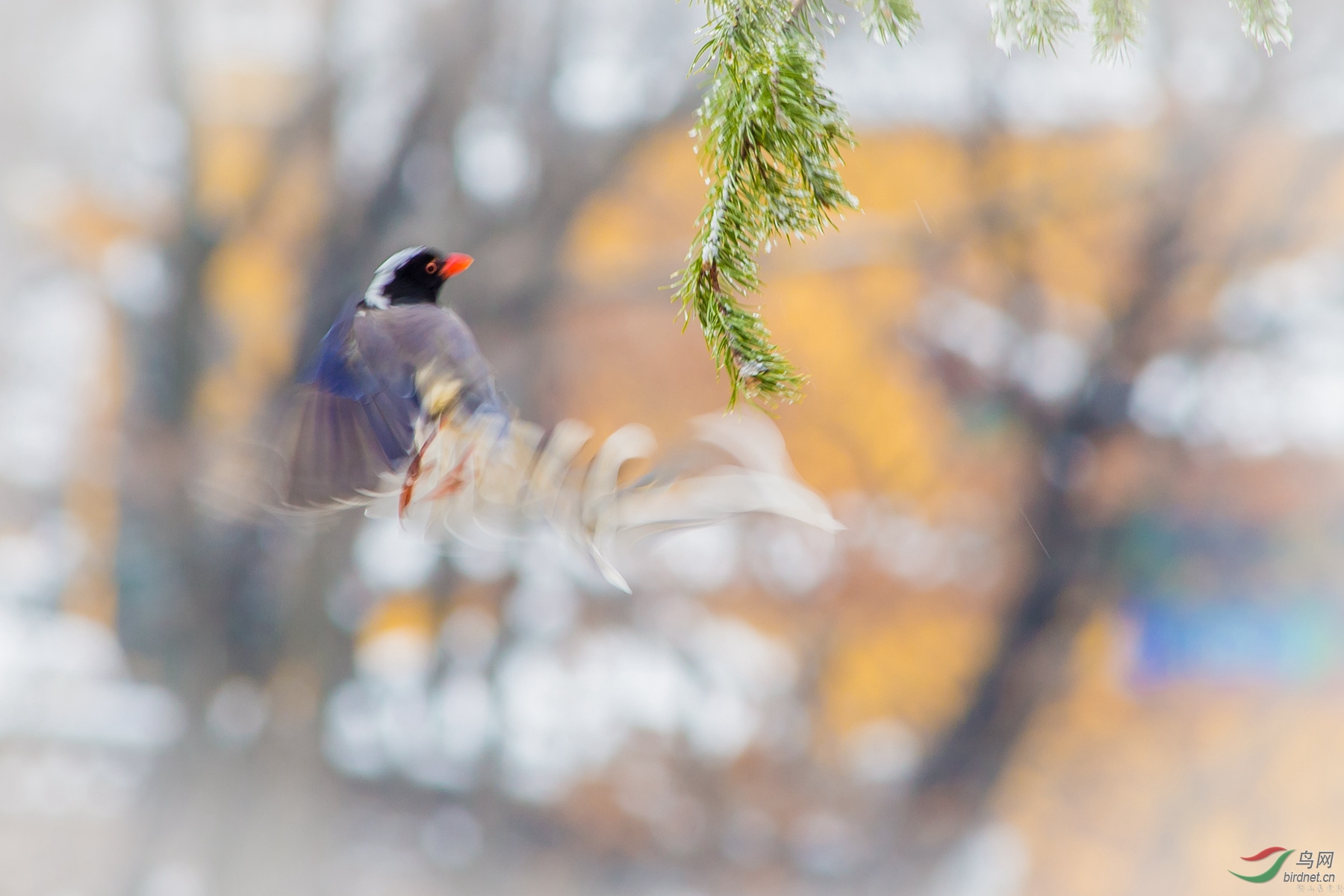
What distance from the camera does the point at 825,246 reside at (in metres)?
1.46

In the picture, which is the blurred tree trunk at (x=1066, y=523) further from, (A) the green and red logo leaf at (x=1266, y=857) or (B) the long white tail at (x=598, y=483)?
(B) the long white tail at (x=598, y=483)

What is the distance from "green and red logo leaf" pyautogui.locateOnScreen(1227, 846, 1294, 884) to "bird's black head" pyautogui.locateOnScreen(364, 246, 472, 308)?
4.88ft

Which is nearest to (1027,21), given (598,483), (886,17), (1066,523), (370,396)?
(886,17)

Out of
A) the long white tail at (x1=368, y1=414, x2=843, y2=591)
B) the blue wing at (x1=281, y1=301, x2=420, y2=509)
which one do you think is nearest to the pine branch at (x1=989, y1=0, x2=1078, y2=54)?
the long white tail at (x1=368, y1=414, x2=843, y2=591)

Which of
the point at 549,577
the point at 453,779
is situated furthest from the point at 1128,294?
the point at 453,779

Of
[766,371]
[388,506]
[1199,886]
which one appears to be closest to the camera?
[766,371]

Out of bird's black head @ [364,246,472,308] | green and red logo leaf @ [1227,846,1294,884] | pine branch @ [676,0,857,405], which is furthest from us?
green and red logo leaf @ [1227,846,1294,884]

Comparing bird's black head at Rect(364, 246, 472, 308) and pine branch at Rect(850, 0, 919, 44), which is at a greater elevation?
bird's black head at Rect(364, 246, 472, 308)

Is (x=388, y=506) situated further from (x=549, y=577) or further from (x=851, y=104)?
(x=851, y=104)

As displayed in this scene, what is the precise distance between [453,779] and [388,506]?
3.67 feet

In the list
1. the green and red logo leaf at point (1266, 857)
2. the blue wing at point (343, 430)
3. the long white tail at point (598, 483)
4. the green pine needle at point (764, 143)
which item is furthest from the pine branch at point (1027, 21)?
the green and red logo leaf at point (1266, 857)

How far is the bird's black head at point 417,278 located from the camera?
0.52 meters

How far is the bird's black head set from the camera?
52 centimetres

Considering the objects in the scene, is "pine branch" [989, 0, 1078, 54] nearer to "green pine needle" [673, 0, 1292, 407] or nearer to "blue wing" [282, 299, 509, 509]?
"green pine needle" [673, 0, 1292, 407]
